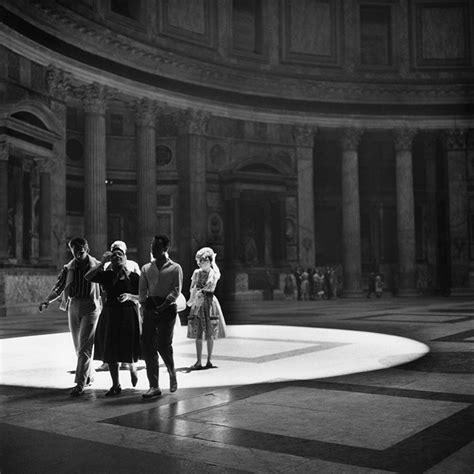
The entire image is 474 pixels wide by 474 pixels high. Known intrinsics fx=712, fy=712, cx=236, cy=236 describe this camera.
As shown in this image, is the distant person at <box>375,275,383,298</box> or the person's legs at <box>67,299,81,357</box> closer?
the person's legs at <box>67,299,81,357</box>

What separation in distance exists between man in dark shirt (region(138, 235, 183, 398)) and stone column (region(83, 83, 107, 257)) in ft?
66.6

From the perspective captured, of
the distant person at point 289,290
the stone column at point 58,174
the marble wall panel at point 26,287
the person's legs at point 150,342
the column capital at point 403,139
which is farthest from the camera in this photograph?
the column capital at point 403,139

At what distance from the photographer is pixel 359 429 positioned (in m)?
5.95

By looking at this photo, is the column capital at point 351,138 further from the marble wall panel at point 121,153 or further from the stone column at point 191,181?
the marble wall panel at point 121,153

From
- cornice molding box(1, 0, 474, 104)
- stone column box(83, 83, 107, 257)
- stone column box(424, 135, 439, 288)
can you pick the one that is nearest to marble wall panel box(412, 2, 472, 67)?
cornice molding box(1, 0, 474, 104)

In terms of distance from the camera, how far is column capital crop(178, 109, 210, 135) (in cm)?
3228

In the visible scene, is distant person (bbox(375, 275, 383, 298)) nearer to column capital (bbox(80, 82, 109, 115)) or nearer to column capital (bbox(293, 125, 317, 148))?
column capital (bbox(293, 125, 317, 148))

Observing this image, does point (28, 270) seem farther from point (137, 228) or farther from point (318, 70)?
point (318, 70)

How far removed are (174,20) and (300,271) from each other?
42.5 feet

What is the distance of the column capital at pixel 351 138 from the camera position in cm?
3659

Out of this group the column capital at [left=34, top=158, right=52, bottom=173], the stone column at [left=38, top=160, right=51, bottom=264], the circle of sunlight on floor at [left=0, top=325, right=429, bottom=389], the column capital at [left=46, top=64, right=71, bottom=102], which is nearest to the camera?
the circle of sunlight on floor at [left=0, top=325, right=429, bottom=389]

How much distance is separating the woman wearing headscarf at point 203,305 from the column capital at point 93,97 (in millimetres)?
19799

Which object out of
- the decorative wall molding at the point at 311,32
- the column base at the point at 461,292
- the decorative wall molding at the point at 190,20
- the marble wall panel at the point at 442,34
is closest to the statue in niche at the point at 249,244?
the decorative wall molding at the point at 190,20

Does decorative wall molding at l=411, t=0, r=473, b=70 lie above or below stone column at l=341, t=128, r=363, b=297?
above
